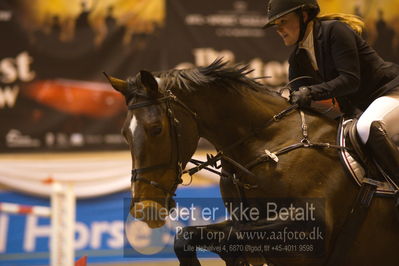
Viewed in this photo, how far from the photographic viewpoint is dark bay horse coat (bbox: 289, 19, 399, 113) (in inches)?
101

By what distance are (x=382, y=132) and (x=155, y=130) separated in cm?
106

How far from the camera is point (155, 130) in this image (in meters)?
2.33

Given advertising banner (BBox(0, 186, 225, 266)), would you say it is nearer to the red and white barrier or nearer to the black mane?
the red and white barrier

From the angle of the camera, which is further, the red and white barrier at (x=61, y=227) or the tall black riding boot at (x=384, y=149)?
the red and white barrier at (x=61, y=227)

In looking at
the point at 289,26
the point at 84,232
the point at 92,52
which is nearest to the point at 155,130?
the point at 289,26

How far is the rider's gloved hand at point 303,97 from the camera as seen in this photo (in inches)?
104

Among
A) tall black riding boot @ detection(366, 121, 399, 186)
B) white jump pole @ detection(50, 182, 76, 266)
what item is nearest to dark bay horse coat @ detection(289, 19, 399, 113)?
tall black riding boot @ detection(366, 121, 399, 186)

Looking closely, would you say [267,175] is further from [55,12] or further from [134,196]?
[55,12]

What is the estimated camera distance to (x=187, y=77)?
2.56 m

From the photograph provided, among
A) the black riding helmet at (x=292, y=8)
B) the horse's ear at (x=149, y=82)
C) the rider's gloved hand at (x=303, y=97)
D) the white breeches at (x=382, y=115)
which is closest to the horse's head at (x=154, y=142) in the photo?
the horse's ear at (x=149, y=82)

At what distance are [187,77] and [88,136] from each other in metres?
3.36

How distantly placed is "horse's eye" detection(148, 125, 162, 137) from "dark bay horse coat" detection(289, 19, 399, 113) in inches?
31.4

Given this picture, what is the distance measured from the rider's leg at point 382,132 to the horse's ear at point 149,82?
0.99m

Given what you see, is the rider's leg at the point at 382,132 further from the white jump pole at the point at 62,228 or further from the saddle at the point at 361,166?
the white jump pole at the point at 62,228
